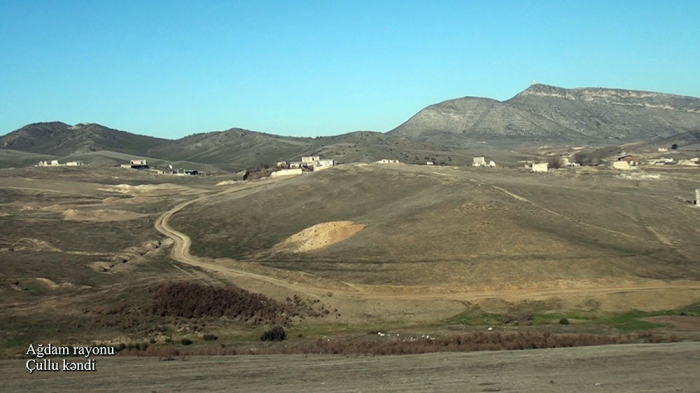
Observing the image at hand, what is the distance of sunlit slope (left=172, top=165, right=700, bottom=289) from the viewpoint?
1983 inches

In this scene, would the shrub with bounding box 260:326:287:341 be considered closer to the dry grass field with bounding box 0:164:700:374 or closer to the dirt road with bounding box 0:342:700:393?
the dry grass field with bounding box 0:164:700:374

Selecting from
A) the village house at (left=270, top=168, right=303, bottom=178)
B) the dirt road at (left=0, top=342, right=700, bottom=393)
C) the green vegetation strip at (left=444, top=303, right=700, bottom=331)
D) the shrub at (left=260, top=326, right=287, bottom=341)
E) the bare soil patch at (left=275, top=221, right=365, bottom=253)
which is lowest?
the green vegetation strip at (left=444, top=303, right=700, bottom=331)

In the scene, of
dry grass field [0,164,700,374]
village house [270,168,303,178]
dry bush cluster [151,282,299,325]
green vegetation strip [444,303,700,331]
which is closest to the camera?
dry grass field [0,164,700,374]

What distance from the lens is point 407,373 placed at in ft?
85.8

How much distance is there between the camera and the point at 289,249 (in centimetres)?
6353

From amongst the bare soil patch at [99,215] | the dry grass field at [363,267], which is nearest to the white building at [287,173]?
the dry grass field at [363,267]

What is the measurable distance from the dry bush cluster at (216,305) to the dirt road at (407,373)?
11.2 meters

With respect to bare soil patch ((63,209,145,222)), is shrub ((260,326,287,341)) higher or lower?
lower

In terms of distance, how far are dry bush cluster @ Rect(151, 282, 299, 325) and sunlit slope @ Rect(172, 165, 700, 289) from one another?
7.67 m

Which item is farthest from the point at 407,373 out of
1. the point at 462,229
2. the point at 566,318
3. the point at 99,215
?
the point at 99,215

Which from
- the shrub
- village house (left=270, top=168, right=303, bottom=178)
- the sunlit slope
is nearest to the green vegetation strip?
the sunlit slope

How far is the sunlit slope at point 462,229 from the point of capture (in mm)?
50375

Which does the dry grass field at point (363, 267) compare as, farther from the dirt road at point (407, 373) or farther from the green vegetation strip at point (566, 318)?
the dirt road at point (407, 373)

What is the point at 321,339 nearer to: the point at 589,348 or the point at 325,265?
the point at 589,348
